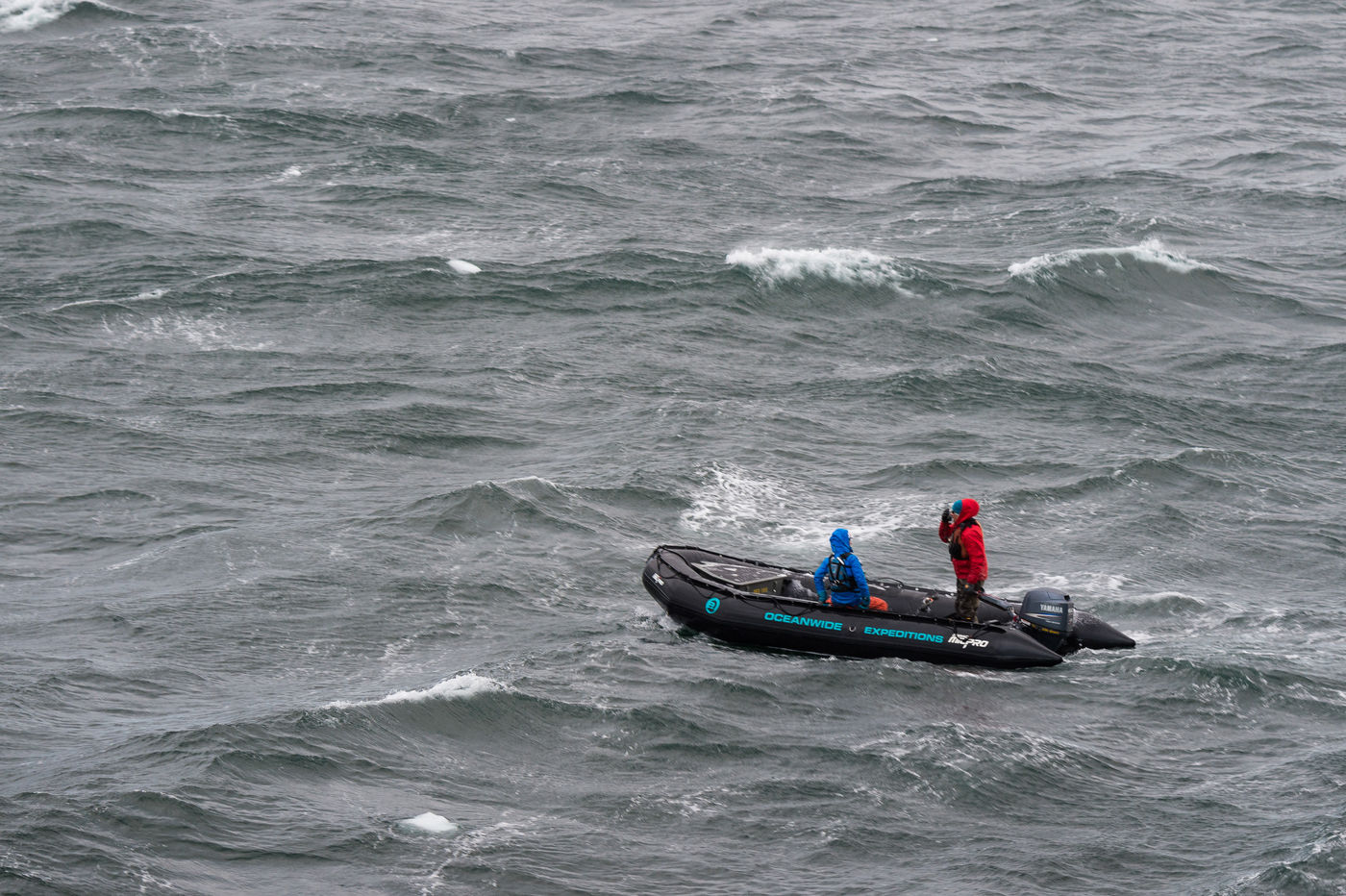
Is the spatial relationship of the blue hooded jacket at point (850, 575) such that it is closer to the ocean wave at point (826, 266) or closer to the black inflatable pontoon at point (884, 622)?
the black inflatable pontoon at point (884, 622)

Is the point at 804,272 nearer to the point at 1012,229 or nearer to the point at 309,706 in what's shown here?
the point at 1012,229

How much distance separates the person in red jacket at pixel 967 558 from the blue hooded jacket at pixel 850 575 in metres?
1.27

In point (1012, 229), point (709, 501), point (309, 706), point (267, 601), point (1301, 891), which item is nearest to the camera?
point (1301, 891)

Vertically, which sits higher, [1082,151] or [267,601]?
[1082,151]

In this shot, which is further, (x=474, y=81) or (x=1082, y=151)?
(x=474, y=81)

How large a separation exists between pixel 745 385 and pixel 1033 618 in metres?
11.9

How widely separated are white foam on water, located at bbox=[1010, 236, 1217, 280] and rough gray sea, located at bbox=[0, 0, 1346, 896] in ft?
1.30

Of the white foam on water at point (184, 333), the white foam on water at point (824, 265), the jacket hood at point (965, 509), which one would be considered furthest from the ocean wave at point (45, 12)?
the jacket hood at point (965, 509)

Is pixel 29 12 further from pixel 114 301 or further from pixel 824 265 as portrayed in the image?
pixel 824 265

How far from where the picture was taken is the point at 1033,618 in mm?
22250

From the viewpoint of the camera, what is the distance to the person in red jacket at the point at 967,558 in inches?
865

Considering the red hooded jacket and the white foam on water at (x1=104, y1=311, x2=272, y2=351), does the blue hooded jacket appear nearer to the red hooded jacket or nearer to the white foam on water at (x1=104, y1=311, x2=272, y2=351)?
the red hooded jacket

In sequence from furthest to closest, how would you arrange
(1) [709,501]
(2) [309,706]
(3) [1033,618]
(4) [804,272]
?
1. (4) [804,272]
2. (1) [709,501]
3. (3) [1033,618]
4. (2) [309,706]

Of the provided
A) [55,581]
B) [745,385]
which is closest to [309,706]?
[55,581]
